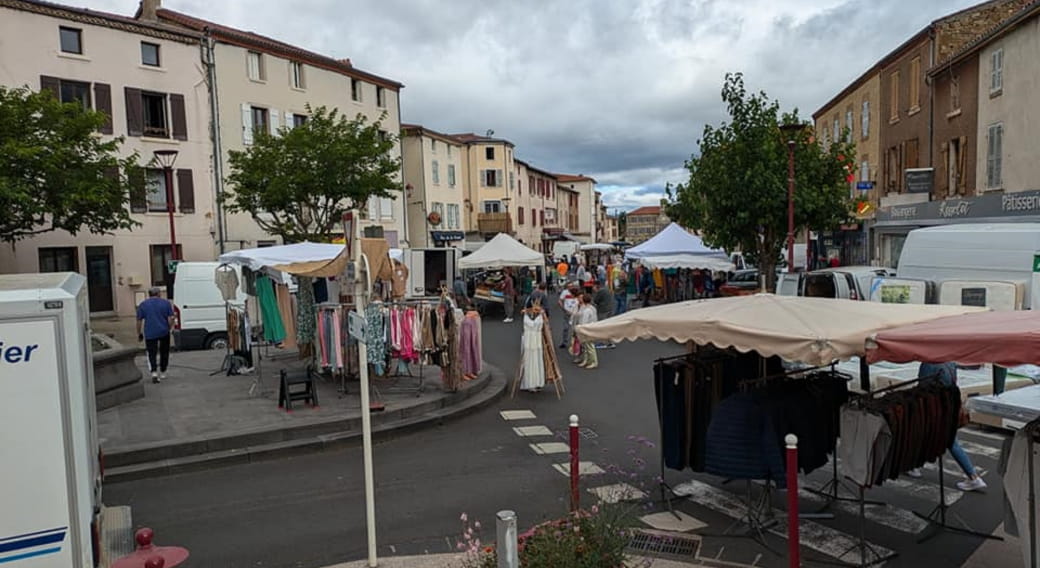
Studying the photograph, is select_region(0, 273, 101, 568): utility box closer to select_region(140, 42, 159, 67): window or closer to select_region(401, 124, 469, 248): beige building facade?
select_region(140, 42, 159, 67): window

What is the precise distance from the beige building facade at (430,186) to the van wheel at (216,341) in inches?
948

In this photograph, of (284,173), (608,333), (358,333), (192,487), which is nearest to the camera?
(358,333)

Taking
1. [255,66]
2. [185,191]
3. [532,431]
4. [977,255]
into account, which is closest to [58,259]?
[185,191]

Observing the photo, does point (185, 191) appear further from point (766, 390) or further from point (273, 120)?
point (766, 390)

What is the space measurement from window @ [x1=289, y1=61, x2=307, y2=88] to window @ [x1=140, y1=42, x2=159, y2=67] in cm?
647

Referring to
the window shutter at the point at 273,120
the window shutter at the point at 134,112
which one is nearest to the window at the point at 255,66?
the window shutter at the point at 273,120

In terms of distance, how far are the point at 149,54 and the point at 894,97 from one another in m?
30.1

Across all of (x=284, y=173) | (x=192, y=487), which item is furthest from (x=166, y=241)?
(x=192, y=487)

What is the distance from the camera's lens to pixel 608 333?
21.4 feet

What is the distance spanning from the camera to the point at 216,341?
18.0 metres

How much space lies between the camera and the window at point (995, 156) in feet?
62.3

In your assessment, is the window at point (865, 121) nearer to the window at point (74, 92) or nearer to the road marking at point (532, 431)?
the road marking at point (532, 431)

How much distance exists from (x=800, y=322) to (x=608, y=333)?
1745 mm

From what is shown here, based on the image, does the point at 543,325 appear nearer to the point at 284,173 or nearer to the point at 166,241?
the point at 284,173
